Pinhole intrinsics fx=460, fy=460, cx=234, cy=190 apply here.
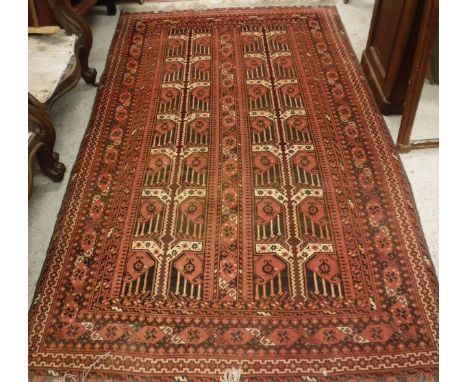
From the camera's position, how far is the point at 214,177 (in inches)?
92.0

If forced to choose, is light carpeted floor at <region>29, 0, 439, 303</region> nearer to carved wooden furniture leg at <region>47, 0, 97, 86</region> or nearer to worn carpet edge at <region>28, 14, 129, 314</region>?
worn carpet edge at <region>28, 14, 129, 314</region>

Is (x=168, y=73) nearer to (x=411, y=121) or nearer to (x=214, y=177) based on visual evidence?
(x=214, y=177)

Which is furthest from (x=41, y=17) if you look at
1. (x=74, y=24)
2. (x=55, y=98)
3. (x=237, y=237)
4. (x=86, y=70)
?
(x=237, y=237)

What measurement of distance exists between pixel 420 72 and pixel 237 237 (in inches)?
45.5

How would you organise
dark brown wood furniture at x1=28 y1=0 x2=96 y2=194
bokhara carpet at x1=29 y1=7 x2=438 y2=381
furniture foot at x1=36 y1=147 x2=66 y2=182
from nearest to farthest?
1. bokhara carpet at x1=29 y1=7 x2=438 y2=381
2. dark brown wood furniture at x1=28 y1=0 x2=96 y2=194
3. furniture foot at x1=36 y1=147 x2=66 y2=182

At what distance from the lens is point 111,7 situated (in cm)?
355

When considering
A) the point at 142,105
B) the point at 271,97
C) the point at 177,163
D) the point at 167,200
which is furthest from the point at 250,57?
the point at 167,200

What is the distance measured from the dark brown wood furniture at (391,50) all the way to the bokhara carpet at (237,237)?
0.34ft

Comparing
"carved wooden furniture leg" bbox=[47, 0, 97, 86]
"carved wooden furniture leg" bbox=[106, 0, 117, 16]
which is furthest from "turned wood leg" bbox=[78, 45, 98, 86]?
"carved wooden furniture leg" bbox=[106, 0, 117, 16]

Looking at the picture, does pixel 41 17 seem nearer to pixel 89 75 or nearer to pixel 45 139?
pixel 89 75

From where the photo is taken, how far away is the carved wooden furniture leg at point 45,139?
2.04m

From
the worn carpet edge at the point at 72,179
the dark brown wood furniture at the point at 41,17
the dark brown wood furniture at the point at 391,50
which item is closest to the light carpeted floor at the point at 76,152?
the worn carpet edge at the point at 72,179

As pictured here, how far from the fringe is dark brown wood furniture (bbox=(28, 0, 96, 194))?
3.34ft

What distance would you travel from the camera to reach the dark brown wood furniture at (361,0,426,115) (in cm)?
232
